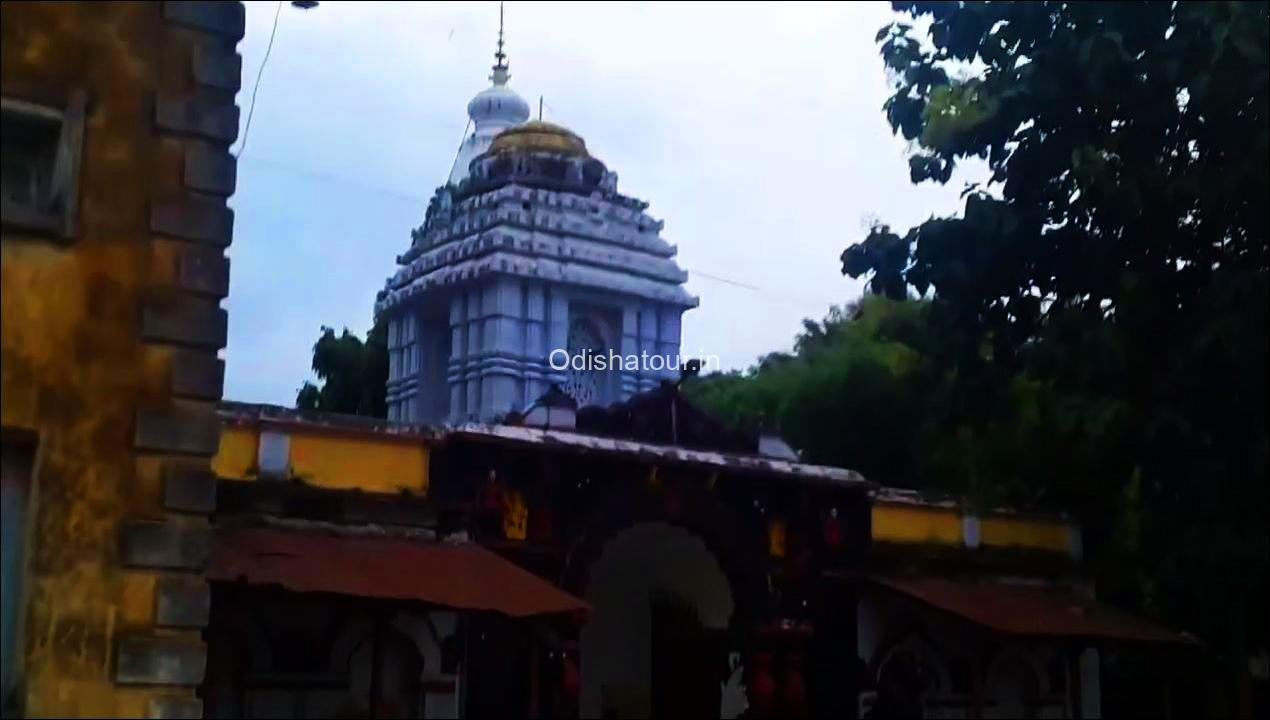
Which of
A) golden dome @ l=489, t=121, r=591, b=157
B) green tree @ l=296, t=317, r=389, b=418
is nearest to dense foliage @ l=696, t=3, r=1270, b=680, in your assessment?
golden dome @ l=489, t=121, r=591, b=157

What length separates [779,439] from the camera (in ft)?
51.8

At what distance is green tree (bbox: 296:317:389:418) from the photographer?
2839 centimetres

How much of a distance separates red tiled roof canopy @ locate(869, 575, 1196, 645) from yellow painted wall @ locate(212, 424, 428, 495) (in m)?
5.05

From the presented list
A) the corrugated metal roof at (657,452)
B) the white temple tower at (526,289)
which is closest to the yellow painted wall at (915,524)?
the corrugated metal roof at (657,452)

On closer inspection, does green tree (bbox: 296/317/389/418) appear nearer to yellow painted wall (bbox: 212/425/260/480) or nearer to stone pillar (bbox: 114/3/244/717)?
yellow painted wall (bbox: 212/425/260/480)

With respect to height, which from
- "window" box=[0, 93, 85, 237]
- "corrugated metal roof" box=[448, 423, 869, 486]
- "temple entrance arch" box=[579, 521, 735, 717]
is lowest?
"temple entrance arch" box=[579, 521, 735, 717]

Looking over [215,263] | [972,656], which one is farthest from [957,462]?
[215,263]

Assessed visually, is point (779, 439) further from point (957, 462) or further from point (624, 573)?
point (957, 462)

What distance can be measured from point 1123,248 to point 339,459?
7717mm

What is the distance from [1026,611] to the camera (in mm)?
15422

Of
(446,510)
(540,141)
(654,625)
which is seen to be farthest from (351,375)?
(446,510)

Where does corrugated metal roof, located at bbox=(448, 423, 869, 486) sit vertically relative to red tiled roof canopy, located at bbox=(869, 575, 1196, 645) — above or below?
above

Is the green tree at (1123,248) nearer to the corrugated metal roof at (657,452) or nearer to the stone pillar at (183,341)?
the corrugated metal roof at (657,452)

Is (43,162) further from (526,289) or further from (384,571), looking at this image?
(526,289)
